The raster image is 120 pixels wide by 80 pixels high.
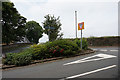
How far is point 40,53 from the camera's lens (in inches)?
247

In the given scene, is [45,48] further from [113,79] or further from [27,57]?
[113,79]

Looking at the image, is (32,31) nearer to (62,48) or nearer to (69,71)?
(62,48)

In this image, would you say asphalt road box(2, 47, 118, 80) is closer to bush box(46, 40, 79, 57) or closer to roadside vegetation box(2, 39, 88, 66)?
roadside vegetation box(2, 39, 88, 66)

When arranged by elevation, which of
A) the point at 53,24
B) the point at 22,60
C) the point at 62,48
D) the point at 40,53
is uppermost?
the point at 53,24

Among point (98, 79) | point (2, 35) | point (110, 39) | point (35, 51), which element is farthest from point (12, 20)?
point (110, 39)

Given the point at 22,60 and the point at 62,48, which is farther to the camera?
the point at 62,48

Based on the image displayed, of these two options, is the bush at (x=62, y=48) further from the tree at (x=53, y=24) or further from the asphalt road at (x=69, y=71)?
the tree at (x=53, y=24)

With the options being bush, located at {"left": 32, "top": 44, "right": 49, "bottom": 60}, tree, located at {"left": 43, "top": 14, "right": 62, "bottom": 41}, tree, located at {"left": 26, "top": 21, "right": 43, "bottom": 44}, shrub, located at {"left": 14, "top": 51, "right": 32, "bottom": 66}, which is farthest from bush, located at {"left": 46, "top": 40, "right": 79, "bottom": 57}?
tree, located at {"left": 26, "top": 21, "right": 43, "bottom": 44}

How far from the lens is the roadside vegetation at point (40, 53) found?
209 inches

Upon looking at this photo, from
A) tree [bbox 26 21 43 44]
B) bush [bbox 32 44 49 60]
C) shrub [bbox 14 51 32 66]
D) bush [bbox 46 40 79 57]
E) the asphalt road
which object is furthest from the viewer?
tree [bbox 26 21 43 44]

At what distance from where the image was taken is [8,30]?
49.5 feet

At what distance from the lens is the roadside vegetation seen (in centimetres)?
532

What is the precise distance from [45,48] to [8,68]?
2839 mm

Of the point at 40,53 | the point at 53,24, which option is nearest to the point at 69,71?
the point at 40,53
